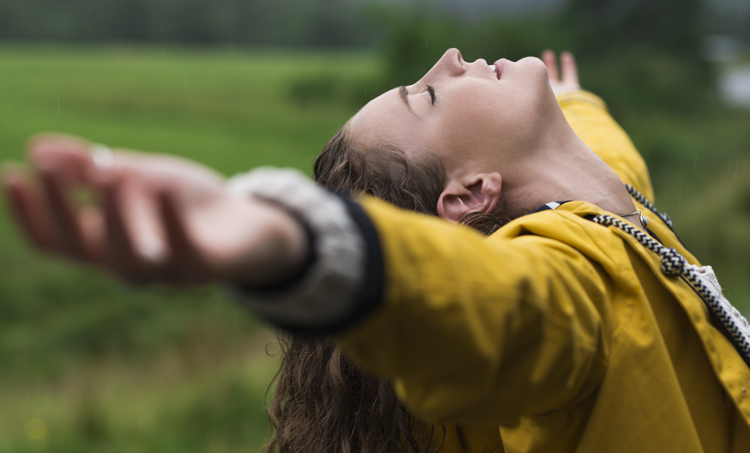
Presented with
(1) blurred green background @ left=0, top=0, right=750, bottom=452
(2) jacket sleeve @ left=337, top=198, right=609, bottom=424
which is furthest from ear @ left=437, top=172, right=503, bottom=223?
(1) blurred green background @ left=0, top=0, right=750, bottom=452

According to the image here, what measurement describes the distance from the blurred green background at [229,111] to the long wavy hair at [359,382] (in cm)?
243

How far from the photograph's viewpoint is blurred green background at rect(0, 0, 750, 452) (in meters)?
4.34

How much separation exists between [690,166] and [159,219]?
695 centimetres

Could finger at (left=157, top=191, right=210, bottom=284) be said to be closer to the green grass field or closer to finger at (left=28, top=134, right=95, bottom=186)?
finger at (left=28, top=134, right=95, bottom=186)

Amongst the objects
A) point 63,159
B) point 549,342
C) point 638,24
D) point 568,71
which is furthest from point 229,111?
point 63,159

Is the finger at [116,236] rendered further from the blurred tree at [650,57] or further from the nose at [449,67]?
the blurred tree at [650,57]

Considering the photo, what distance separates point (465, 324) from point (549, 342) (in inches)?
7.1

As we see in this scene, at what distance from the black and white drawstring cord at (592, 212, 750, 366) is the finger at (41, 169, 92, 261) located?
97cm

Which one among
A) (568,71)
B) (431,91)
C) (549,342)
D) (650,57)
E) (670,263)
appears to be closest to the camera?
(549,342)

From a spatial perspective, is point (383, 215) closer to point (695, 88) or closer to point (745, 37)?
point (695, 88)

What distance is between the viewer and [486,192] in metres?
1.54

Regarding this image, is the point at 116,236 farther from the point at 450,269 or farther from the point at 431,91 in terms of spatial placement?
the point at 431,91

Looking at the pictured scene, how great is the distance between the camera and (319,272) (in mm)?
671

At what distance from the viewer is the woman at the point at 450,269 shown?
0.59 m
